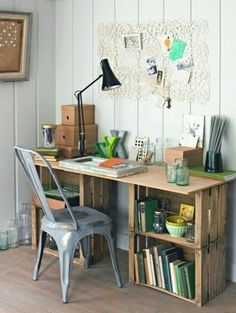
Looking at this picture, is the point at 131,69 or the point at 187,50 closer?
the point at 187,50

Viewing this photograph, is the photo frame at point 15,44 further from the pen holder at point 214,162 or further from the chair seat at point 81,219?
the pen holder at point 214,162

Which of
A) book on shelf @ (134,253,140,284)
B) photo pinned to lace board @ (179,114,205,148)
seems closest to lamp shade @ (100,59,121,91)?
photo pinned to lace board @ (179,114,205,148)

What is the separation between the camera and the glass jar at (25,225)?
4.13m

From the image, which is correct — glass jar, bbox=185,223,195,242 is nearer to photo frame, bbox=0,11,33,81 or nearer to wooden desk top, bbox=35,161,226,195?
wooden desk top, bbox=35,161,226,195

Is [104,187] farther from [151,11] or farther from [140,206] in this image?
[151,11]

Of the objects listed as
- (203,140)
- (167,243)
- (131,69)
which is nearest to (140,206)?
(167,243)

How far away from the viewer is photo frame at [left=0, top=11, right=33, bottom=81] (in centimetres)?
386

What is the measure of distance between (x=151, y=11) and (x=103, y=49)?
512 millimetres

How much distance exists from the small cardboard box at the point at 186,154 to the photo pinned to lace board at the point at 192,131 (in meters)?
0.07

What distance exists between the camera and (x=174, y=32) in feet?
11.5

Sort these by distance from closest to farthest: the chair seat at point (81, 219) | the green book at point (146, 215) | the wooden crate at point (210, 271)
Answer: the wooden crate at point (210, 271) < the chair seat at point (81, 219) < the green book at point (146, 215)

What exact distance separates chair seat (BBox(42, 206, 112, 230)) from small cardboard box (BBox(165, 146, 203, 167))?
549 millimetres

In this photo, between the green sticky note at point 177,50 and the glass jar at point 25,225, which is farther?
the glass jar at point 25,225

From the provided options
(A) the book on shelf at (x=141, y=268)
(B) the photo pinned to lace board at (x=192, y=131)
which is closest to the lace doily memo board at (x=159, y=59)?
(B) the photo pinned to lace board at (x=192, y=131)
